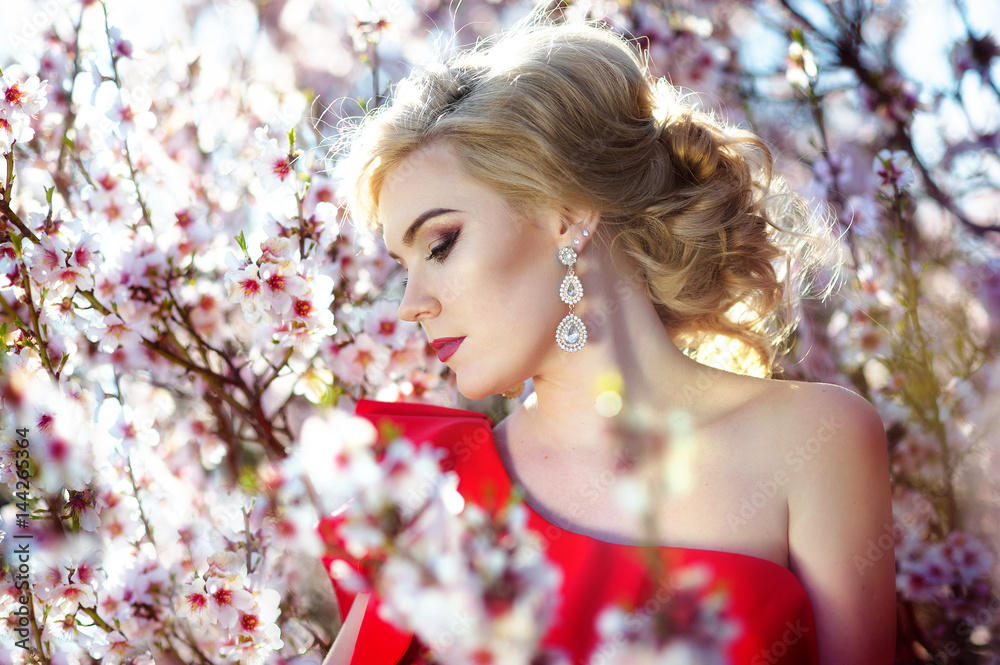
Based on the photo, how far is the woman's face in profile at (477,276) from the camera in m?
1.34

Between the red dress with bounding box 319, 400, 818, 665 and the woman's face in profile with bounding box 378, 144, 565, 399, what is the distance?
0.83 ft

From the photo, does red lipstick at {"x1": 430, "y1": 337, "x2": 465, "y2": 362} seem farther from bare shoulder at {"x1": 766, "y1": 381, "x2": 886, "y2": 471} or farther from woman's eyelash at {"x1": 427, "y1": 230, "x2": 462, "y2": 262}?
bare shoulder at {"x1": 766, "y1": 381, "x2": 886, "y2": 471}

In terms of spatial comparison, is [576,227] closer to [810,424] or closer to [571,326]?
[571,326]

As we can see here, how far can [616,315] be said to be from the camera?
146 centimetres

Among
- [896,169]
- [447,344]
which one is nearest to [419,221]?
[447,344]

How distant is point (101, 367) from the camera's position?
1.70m

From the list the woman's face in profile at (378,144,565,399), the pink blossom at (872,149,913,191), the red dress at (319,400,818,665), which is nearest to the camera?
the red dress at (319,400,818,665)

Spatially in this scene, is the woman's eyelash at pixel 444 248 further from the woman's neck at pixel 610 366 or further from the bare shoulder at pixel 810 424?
the bare shoulder at pixel 810 424

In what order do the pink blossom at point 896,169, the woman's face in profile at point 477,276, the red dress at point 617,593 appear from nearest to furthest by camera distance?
the red dress at point 617,593
the woman's face in profile at point 477,276
the pink blossom at point 896,169

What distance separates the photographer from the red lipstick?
1.38m

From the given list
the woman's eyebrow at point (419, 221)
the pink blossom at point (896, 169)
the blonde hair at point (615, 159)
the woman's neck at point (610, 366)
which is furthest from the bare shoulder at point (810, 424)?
the pink blossom at point (896, 169)

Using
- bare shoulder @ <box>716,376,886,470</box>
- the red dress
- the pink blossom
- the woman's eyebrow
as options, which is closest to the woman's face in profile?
the woman's eyebrow

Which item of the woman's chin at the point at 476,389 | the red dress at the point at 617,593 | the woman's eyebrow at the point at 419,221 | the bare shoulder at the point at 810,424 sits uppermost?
the woman's eyebrow at the point at 419,221

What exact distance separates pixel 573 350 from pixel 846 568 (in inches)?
23.0
